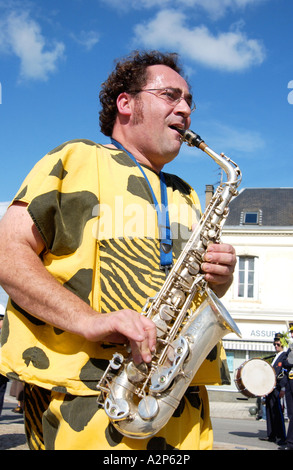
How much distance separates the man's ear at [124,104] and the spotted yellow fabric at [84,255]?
19.0 inches

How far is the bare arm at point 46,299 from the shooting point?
2012 mm

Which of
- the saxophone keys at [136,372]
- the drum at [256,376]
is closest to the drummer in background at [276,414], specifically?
the drum at [256,376]

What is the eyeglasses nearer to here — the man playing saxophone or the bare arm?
the man playing saxophone

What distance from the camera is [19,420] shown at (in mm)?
12305

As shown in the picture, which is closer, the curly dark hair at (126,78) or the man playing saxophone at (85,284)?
the man playing saxophone at (85,284)

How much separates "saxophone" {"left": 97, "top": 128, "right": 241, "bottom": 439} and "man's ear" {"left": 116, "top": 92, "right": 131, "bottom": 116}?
0.33 metres

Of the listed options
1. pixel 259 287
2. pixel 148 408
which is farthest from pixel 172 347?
pixel 259 287

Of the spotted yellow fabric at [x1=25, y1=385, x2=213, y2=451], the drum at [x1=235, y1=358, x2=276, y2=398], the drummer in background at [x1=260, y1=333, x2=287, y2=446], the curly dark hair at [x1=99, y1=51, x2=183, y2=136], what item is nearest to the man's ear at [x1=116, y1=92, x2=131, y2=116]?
the curly dark hair at [x1=99, y1=51, x2=183, y2=136]

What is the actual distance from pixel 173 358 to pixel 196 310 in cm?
34

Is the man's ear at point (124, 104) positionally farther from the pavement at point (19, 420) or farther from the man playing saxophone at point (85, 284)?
the pavement at point (19, 420)

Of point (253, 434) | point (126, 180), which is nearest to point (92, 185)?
point (126, 180)

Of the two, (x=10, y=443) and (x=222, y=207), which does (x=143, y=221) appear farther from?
(x=10, y=443)

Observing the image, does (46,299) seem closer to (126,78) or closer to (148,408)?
(148,408)

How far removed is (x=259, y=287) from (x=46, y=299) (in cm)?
2615
